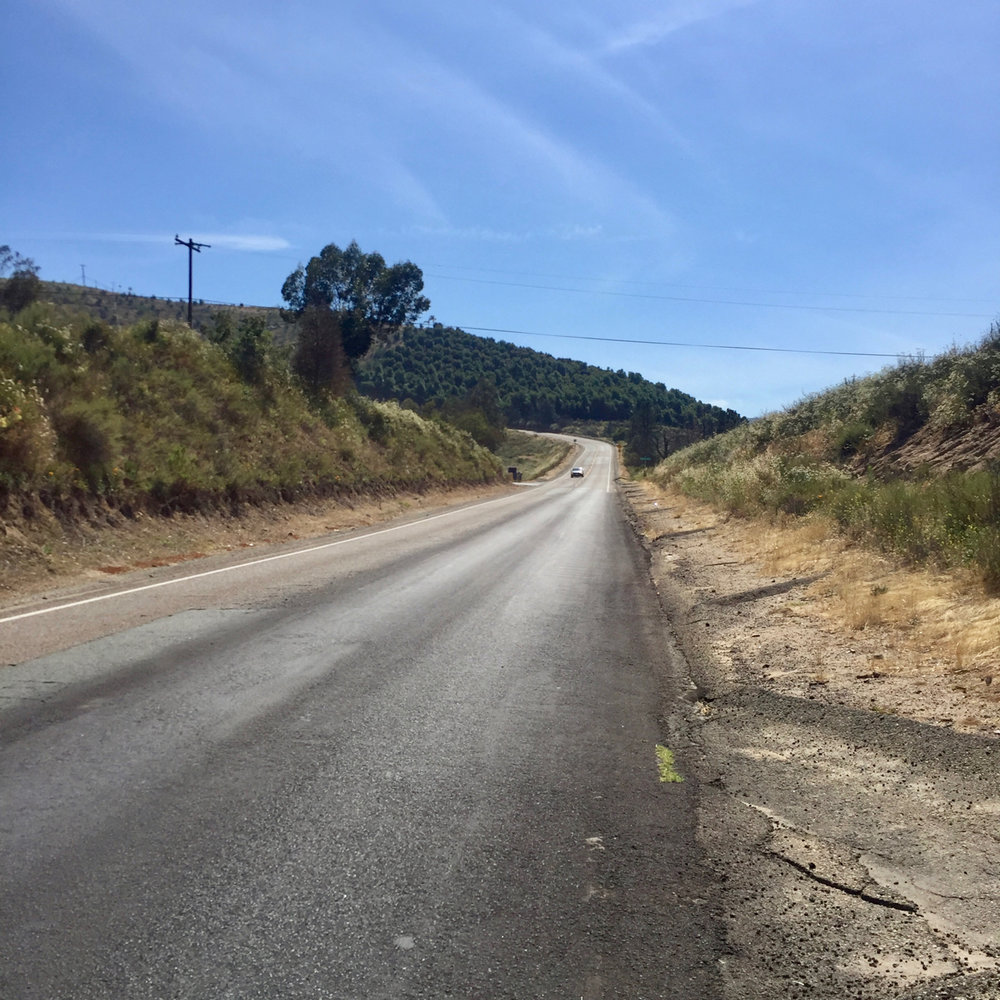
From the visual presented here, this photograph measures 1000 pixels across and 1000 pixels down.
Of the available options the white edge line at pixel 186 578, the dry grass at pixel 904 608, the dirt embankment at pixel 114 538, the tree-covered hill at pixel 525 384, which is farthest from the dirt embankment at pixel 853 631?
the tree-covered hill at pixel 525 384

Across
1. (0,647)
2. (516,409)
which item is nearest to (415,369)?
A: (516,409)

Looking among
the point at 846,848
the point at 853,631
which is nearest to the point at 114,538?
the point at 853,631

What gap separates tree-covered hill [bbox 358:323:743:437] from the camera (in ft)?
397

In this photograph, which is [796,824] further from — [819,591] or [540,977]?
[819,591]

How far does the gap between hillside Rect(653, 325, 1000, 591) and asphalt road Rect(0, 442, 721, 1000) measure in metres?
5.10

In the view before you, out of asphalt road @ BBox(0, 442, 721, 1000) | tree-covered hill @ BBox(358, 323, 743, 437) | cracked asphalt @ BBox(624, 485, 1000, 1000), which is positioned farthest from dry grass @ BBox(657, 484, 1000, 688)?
Answer: tree-covered hill @ BBox(358, 323, 743, 437)

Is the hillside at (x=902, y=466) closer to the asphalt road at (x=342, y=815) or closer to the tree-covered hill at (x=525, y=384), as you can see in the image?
the asphalt road at (x=342, y=815)

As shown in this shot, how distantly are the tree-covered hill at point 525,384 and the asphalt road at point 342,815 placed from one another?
4080 inches

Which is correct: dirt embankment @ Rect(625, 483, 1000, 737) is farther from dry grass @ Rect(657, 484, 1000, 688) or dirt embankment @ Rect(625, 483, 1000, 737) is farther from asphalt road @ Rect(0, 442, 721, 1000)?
asphalt road @ Rect(0, 442, 721, 1000)

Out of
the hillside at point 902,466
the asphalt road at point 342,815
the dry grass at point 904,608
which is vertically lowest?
the asphalt road at point 342,815

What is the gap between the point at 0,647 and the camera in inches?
339

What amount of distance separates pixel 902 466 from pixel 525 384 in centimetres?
14310

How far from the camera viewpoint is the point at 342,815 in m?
4.68

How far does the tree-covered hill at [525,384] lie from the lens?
121 meters
